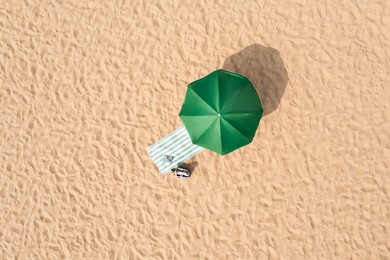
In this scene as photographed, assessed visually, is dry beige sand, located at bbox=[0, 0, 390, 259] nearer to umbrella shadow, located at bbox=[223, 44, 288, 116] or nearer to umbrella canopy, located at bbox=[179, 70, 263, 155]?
umbrella shadow, located at bbox=[223, 44, 288, 116]

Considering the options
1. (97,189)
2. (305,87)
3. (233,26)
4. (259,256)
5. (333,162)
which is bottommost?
(259,256)

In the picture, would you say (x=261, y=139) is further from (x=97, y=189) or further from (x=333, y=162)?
(x=97, y=189)

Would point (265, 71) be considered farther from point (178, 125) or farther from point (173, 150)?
point (173, 150)

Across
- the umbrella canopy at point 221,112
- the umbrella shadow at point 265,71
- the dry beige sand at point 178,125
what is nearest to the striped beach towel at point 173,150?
the dry beige sand at point 178,125

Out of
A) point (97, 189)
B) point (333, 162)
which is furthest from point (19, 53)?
point (333, 162)

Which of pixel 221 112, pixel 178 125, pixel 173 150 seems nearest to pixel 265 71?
pixel 221 112

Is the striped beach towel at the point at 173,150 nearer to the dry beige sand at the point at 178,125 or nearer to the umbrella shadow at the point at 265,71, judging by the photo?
the dry beige sand at the point at 178,125
